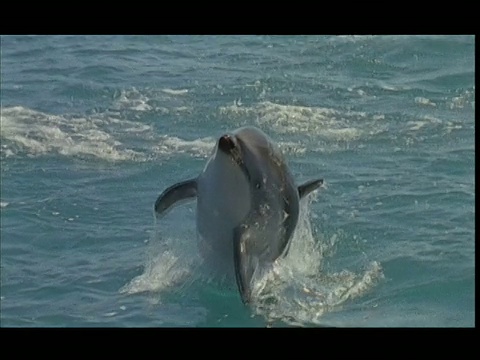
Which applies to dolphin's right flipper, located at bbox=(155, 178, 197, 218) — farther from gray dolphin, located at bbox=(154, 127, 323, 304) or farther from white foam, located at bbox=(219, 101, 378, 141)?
white foam, located at bbox=(219, 101, 378, 141)

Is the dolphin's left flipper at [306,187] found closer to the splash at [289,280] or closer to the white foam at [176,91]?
the splash at [289,280]

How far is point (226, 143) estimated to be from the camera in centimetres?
1007

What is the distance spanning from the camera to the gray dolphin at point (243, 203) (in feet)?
33.9

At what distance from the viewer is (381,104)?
19172 mm

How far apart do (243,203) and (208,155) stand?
516 cm

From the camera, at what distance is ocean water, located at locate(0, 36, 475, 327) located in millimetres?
11125

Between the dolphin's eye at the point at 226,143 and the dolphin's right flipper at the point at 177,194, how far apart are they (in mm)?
946

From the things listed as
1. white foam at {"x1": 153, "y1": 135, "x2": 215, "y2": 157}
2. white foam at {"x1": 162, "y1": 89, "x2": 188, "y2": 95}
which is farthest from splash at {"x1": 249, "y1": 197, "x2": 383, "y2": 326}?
white foam at {"x1": 162, "y1": 89, "x2": 188, "y2": 95}

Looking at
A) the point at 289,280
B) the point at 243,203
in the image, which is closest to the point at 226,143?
the point at 243,203

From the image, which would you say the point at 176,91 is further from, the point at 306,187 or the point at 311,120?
the point at 306,187

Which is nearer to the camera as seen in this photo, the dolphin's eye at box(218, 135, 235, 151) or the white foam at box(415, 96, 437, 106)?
the dolphin's eye at box(218, 135, 235, 151)

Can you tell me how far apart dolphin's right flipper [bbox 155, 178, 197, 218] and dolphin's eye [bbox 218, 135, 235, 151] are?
95cm
